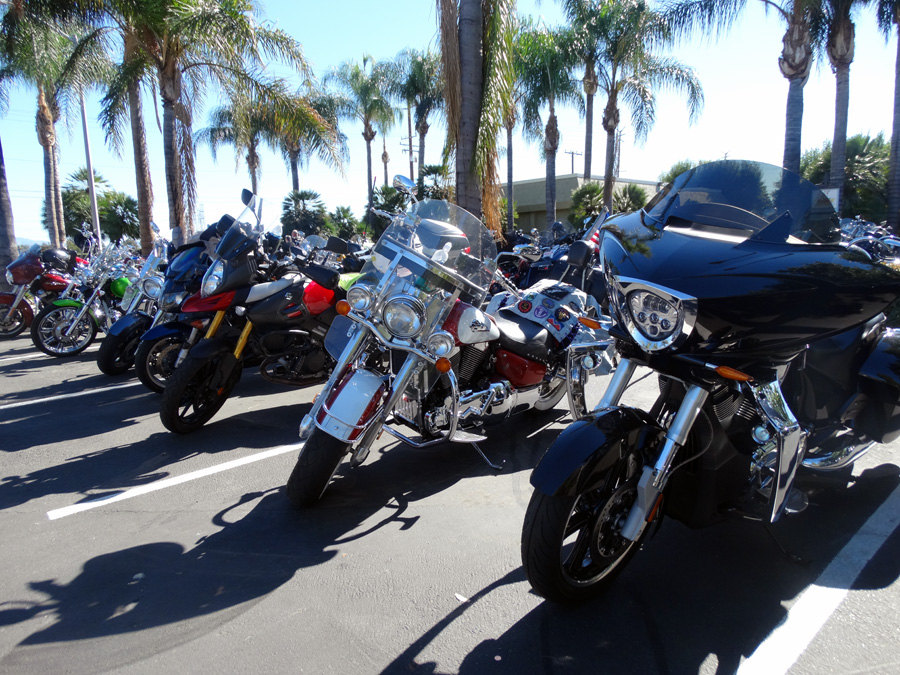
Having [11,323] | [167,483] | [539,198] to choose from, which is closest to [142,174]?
[11,323]

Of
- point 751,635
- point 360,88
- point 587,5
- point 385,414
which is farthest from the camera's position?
point 360,88

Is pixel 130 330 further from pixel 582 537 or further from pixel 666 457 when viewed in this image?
pixel 666 457

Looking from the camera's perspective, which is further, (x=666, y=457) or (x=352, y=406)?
(x=352, y=406)

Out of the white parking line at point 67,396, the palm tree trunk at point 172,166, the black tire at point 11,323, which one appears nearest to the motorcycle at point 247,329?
the white parking line at point 67,396

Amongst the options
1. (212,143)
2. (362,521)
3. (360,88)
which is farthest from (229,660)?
(212,143)

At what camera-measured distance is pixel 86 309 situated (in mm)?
7809

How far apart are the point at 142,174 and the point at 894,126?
19.1 meters

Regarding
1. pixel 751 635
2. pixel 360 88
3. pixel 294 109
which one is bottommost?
pixel 751 635

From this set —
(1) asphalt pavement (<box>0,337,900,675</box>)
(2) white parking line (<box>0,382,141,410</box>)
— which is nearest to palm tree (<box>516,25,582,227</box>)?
(2) white parking line (<box>0,382,141,410</box>)

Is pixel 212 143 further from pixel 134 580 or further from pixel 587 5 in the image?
pixel 134 580

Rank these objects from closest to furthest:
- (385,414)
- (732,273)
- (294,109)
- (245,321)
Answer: (732,273)
(385,414)
(245,321)
(294,109)

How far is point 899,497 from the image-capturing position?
135 inches

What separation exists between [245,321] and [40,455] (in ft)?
5.64

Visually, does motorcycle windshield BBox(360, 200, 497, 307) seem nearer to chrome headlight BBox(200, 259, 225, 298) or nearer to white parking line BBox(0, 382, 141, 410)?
chrome headlight BBox(200, 259, 225, 298)
